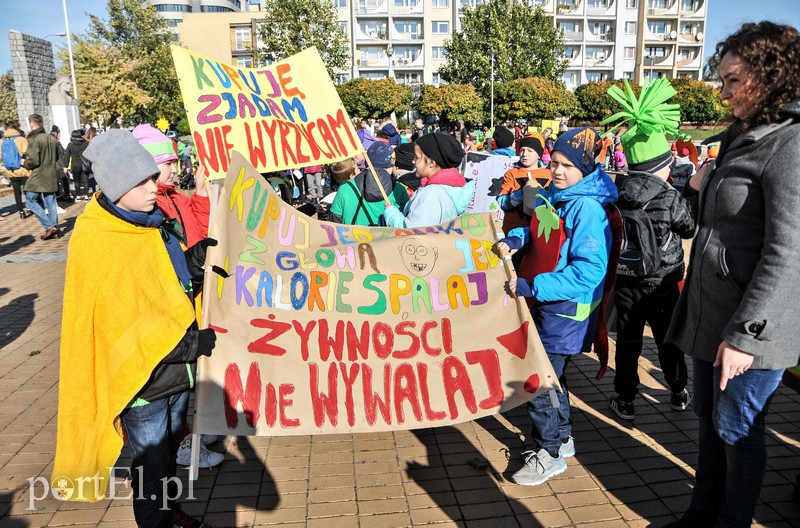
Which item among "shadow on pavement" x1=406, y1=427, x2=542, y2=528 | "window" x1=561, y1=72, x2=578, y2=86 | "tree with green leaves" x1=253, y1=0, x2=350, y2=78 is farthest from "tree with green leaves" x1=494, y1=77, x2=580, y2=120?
"shadow on pavement" x1=406, y1=427, x2=542, y2=528

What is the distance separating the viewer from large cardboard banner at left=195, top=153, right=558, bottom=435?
8.87ft

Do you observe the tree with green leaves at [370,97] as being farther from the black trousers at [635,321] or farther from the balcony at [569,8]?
the black trousers at [635,321]

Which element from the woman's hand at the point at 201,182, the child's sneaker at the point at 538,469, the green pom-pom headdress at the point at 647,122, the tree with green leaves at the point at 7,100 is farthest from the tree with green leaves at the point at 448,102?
the child's sneaker at the point at 538,469

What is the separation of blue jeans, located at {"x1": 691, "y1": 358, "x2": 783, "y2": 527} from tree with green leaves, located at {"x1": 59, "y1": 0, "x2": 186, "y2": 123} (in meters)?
35.4

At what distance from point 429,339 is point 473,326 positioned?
0.24 m

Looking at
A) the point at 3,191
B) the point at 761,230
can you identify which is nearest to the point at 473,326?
the point at 761,230

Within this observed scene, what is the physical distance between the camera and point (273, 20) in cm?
3547

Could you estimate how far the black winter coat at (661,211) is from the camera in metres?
3.68

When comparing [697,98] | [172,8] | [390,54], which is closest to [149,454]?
[697,98]

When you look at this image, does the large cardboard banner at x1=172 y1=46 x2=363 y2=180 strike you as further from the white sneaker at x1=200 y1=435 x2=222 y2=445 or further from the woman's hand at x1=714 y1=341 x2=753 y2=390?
the woman's hand at x1=714 y1=341 x2=753 y2=390

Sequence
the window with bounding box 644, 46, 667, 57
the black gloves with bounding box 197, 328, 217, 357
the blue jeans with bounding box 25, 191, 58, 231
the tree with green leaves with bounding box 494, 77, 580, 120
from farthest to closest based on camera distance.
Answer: the window with bounding box 644, 46, 667, 57, the tree with green leaves with bounding box 494, 77, 580, 120, the blue jeans with bounding box 25, 191, 58, 231, the black gloves with bounding box 197, 328, 217, 357

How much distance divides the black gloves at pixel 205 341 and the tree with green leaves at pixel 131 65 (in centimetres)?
3437

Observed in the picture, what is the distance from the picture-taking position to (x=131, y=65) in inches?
1419

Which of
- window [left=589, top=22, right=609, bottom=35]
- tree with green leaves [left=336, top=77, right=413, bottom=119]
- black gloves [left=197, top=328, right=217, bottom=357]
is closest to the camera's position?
black gloves [left=197, top=328, right=217, bottom=357]
